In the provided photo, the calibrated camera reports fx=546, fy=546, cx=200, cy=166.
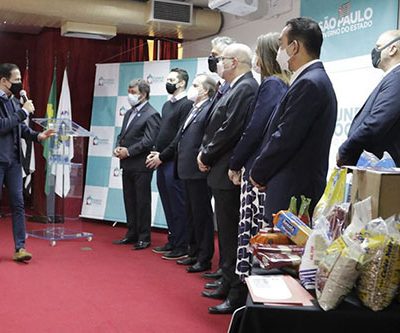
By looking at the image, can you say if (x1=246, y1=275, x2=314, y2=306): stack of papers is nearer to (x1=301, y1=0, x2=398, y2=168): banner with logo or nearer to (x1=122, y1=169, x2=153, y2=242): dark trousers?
(x1=301, y1=0, x2=398, y2=168): banner with logo

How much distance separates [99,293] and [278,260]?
2.07m

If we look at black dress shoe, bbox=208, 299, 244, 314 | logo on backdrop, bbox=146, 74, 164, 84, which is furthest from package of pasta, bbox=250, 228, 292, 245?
logo on backdrop, bbox=146, 74, 164, 84

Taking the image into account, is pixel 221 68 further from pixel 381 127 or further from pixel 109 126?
pixel 109 126

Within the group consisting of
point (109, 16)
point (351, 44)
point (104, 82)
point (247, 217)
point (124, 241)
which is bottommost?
point (124, 241)

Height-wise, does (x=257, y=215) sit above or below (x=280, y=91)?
below

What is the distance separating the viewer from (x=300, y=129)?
213cm

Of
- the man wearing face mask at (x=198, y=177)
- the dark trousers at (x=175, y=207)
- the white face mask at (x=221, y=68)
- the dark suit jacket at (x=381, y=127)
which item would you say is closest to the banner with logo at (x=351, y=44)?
the man wearing face mask at (x=198, y=177)

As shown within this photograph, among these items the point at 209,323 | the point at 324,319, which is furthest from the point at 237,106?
the point at 324,319

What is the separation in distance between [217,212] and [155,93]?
9.67ft

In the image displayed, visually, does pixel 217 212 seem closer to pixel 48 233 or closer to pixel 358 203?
pixel 358 203

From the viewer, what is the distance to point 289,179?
2207 millimetres

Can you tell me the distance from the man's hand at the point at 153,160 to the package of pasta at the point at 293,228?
3.06 metres

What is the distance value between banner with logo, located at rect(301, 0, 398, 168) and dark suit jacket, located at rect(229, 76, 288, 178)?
132 centimetres

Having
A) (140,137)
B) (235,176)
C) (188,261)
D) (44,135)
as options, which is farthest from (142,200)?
(235,176)
